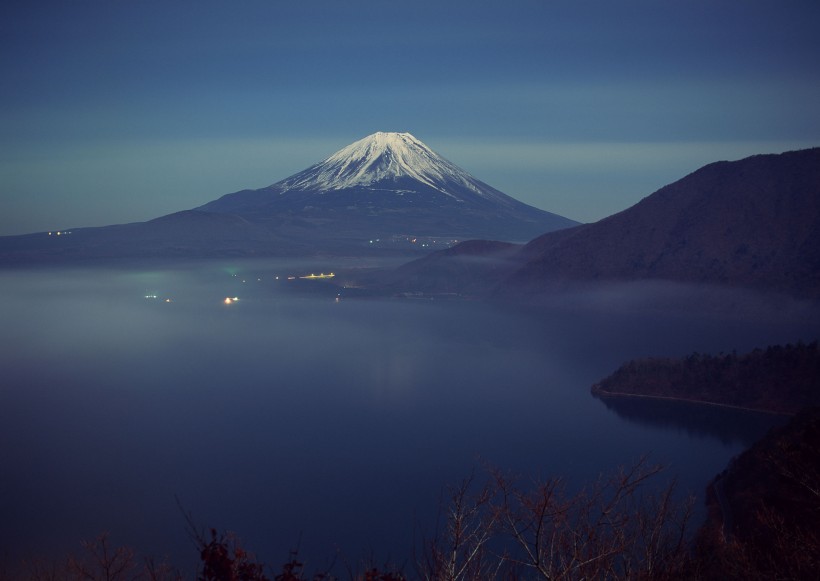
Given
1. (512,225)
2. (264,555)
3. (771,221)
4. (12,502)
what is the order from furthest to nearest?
(512,225) → (771,221) → (12,502) → (264,555)

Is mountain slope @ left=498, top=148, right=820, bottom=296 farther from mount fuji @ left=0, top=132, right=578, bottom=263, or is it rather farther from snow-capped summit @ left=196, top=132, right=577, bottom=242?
snow-capped summit @ left=196, top=132, right=577, bottom=242

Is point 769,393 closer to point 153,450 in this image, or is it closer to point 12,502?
point 153,450

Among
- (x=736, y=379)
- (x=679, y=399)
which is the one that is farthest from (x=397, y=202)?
(x=736, y=379)

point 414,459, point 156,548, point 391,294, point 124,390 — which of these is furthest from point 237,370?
point 391,294

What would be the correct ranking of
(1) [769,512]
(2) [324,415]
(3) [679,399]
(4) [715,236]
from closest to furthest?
(1) [769,512]
(2) [324,415]
(3) [679,399]
(4) [715,236]

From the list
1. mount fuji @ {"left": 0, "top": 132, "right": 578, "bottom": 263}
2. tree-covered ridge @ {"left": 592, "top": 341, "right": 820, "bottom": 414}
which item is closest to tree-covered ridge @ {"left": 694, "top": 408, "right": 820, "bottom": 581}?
tree-covered ridge @ {"left": 592, "top": 341, "right": 820, "bottom": 414}

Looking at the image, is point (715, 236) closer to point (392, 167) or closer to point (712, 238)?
point (712, 238)

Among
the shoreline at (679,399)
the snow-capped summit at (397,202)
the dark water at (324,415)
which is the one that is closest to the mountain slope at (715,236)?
the dark water at (324,415)
